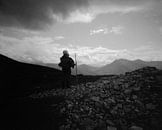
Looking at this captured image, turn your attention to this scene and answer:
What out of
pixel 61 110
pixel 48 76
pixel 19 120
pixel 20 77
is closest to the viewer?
pixel 19 120

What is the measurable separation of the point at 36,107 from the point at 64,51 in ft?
20.2

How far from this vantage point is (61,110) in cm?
872

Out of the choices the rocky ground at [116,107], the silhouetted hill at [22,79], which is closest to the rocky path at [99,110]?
the rocky ground at [116,107]

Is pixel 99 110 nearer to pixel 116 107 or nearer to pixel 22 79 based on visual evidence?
pixel 116 107

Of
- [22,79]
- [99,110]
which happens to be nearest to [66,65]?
[99,110]

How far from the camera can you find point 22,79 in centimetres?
1827

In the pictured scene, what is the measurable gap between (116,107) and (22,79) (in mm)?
13389

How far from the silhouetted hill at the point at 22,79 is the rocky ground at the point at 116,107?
671 cm

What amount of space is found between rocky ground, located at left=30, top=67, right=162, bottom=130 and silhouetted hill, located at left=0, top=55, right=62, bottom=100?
671 centimetres

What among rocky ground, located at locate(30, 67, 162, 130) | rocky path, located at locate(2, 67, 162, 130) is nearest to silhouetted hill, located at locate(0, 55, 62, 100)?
rocky path, located at locate(2, 67, 162, 130)

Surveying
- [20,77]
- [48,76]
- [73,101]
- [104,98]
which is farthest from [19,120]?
[48,76]

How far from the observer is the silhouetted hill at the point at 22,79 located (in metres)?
14.8

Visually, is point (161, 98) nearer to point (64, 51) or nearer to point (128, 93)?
point (128, 93)

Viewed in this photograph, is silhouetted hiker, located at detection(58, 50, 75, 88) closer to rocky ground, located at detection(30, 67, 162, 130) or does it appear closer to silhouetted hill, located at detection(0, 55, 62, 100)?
silhouetted hill, located at detection(0, 55, 62, 100)
